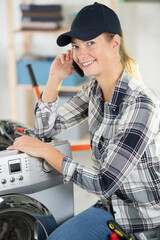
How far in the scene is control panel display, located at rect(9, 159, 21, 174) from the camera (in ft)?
4.47

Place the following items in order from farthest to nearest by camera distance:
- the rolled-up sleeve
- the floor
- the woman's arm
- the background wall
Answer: the background wall → the floor → the woman's arm → the rolled-up sleeve

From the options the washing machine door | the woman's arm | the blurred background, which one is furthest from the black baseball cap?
the blurred background

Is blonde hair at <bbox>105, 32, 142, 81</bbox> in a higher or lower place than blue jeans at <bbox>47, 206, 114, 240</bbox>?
higher

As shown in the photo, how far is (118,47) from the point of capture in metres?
1.43

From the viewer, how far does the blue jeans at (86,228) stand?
142 cm

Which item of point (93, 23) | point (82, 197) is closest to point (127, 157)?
point (93, 23)

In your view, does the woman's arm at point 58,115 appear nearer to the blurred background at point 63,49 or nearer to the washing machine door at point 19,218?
the washing machine door at point 19,218

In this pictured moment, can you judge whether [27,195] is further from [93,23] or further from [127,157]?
[93,23]

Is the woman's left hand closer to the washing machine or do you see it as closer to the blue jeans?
the washing machine

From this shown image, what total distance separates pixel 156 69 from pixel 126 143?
2.29 meters

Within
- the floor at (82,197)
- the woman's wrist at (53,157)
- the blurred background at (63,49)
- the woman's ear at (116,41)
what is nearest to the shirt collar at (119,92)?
the woman's ear at (116,41)

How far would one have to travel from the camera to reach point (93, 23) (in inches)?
53.2

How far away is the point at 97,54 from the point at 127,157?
39cm

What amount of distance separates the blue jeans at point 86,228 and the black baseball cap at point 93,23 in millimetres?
673
